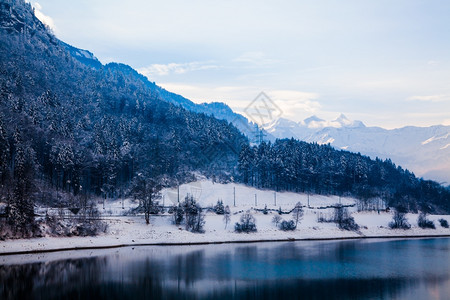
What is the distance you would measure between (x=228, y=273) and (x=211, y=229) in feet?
110

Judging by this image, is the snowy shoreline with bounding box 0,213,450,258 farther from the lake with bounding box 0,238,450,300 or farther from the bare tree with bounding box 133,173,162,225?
the lake with bounding box 0,238,450,300

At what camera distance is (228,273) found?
4253 centimetres

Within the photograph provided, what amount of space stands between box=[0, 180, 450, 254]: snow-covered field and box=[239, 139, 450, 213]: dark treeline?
18.9 meters

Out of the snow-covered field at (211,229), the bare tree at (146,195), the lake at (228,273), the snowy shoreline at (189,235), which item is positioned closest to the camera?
the lake at (228,273)

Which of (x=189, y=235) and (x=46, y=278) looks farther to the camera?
(x=189, y=235)

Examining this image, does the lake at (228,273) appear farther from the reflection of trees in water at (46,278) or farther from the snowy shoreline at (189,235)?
the snowy shoreline at (189,235)

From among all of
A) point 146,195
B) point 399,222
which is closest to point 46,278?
point 146,195

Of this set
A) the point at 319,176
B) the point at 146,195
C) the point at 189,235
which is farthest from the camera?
the point at 319,176

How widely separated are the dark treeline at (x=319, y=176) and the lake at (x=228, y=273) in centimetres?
7134

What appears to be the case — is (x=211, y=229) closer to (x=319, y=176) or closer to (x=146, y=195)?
(x=146, y=195)

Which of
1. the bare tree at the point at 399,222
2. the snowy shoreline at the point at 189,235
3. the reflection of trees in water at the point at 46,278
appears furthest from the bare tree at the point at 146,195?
the bare tree at the point at 399,222

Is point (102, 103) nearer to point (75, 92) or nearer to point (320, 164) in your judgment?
point (75, 92)

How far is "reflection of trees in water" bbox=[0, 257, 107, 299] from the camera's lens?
112 feet

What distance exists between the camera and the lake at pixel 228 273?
34562mm
